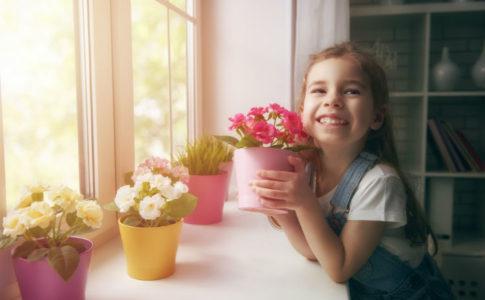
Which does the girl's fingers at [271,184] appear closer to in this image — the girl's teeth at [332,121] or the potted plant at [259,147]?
the potted plant at [259,147]

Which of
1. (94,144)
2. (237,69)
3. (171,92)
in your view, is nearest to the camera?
(94,144)

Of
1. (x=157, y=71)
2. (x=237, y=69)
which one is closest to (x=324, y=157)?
(x=157, y=71)

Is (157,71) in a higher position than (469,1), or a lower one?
lower

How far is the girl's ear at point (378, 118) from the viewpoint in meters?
1.00

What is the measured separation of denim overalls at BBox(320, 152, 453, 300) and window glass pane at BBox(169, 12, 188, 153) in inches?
24.9

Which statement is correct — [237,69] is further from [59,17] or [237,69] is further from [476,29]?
[476,29]

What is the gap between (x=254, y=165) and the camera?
775 mm

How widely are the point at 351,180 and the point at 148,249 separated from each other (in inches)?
19.6

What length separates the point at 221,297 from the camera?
26.7 inches

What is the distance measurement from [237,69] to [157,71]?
1.62 ft

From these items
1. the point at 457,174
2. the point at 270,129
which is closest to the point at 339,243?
the point at 270,129

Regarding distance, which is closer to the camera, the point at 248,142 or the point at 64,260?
the point at 64,260

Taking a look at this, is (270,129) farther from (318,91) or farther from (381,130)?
(381,130)

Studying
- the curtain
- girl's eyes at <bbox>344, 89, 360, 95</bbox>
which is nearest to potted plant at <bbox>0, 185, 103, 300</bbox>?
girl's eyes at <bbox>344, 89, 360, 95</bbox>
